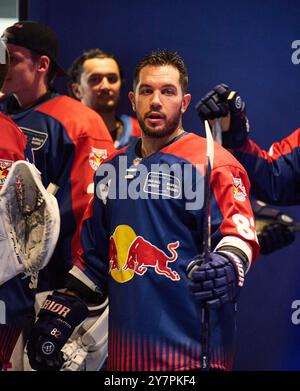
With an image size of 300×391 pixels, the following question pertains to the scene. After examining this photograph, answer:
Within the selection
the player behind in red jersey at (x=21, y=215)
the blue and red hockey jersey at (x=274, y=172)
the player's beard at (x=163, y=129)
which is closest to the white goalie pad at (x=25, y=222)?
the player behind in red jersey at (x=21, y=215)

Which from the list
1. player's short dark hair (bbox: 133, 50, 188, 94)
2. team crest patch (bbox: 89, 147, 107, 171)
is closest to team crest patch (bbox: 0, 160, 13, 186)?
player's short dark hair (bbox: 133, 50, 188, 94)

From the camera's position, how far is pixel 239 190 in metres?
3.24

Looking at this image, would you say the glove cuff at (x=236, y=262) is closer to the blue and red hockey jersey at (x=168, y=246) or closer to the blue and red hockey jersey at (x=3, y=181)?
the blue and red hockey jersey at (x=168, y=246)

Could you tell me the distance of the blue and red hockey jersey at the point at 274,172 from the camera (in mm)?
4164

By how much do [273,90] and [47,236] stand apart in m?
1.51

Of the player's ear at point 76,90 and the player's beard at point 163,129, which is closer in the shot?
the player's beard at point 163,129

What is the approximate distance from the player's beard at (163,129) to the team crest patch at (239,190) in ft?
0.81

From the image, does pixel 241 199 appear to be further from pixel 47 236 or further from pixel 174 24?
pixel 174 24

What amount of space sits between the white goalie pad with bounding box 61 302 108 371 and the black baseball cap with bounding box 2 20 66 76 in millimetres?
972

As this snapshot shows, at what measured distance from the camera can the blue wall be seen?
14.7 ft

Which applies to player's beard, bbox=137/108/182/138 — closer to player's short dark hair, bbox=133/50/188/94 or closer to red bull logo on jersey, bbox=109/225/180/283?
player's short dark hair, bbox=133/50/188/94

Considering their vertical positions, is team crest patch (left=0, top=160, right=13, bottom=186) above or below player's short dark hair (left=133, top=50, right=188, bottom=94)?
below

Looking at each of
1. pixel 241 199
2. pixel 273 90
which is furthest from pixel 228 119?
pixel 241 199

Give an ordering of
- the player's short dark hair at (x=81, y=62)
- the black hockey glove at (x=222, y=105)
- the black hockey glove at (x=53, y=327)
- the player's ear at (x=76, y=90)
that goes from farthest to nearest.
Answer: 1. the player's ear at (x=76, y=90)
2. the player's short dark hair at (x=81, y=62)
3. the black hockey glove at (x=222, y=105)
4. the black hockey glove at (x=53, y=327)
